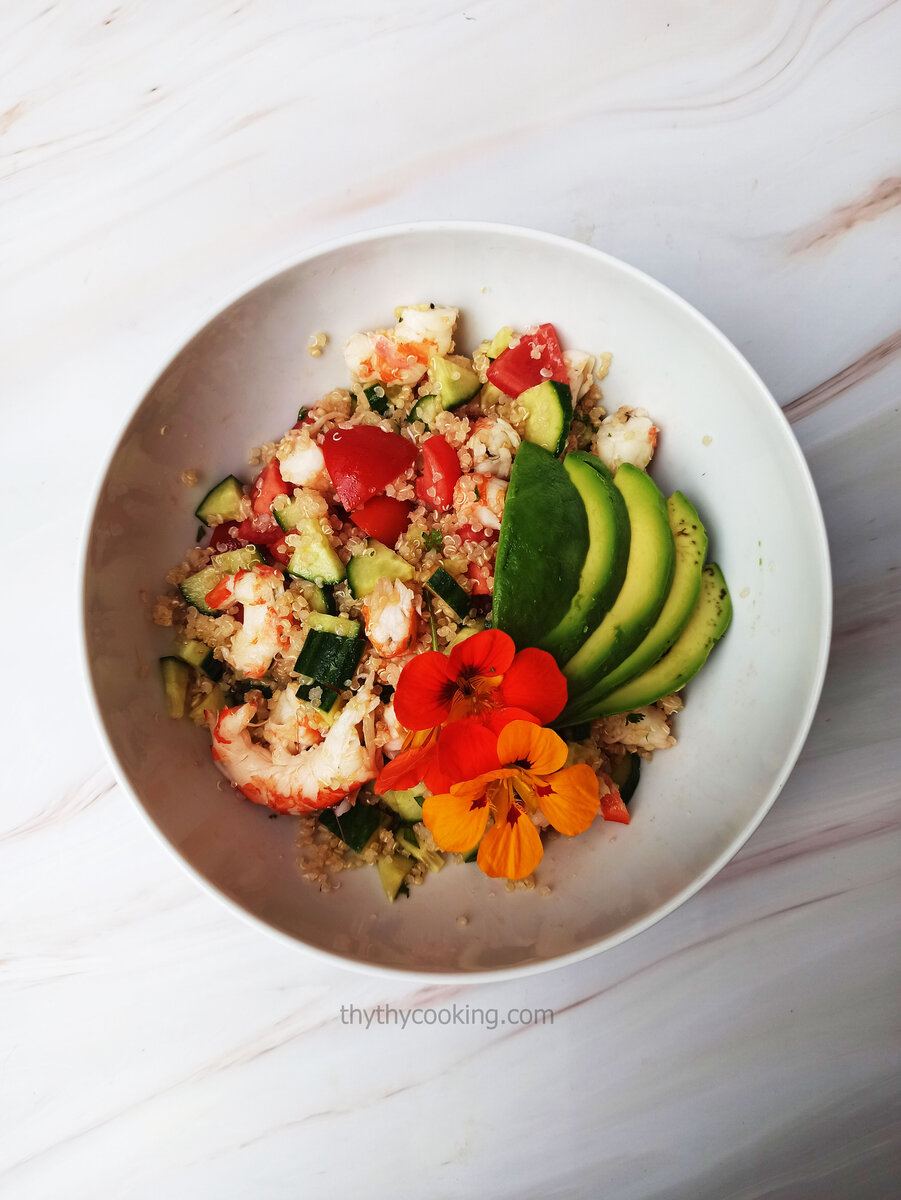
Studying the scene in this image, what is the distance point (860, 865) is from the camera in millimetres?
1914

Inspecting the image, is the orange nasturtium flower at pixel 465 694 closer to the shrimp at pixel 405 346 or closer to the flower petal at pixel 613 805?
the flower petal at pixel 613 805

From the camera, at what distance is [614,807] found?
1619mm

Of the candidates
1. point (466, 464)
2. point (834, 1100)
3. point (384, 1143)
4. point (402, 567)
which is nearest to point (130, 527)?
point (402, 567)

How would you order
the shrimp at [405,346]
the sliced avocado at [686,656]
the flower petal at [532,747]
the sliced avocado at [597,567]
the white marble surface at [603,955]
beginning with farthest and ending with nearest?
the white marble surface at [603,955] < the shrimp at [405,346] < the sliced avocado at [686,656] < the sliced avocado at [597,567] < the flower petal at [532,747]

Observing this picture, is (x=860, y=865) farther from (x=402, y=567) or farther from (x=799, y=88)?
(x=799, y=88)

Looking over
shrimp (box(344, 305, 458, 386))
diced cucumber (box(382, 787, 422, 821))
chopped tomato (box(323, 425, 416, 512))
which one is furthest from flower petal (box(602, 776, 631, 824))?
shrimp (box(344, 305, 458, 386))

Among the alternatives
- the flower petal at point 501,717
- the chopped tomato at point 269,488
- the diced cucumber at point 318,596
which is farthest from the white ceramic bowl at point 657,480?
the flower petal at point 501,717

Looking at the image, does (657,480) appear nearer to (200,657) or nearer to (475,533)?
(475,533)

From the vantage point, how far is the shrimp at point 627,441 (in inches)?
64.2

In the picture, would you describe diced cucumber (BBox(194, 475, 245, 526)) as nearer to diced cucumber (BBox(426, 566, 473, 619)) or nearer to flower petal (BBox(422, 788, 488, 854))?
diced cucumber (BBox(426, 566, 473, 619))

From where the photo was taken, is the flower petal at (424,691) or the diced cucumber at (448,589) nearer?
the flower petal at (424,691)

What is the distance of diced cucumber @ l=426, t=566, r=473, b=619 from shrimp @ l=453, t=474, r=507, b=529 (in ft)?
0.41

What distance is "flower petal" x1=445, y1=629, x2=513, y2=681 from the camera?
1340mm

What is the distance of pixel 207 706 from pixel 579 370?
3.61 ft
